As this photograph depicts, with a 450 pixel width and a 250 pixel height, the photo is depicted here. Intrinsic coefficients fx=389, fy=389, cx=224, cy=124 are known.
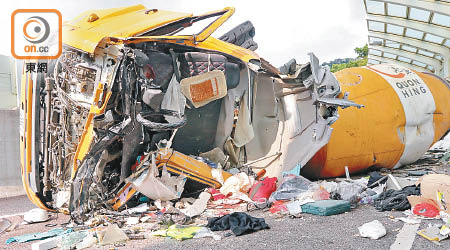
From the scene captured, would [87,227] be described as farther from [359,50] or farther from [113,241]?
[359,50]

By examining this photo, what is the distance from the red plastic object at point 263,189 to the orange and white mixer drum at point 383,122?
1114mm

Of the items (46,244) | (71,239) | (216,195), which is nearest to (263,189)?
(216,195)

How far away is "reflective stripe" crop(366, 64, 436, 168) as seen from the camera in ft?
20.6

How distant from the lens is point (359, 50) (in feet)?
87.9

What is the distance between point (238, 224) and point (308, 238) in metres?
0.63

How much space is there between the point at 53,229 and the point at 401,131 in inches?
202

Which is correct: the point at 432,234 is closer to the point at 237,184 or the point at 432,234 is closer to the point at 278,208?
the point at 278,208

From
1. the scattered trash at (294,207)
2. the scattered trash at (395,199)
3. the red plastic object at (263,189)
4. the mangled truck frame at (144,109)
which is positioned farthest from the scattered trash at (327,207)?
the mangled truck frame at (144,109)

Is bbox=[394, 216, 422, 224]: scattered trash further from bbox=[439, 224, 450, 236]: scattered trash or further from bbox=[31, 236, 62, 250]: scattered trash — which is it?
bbox=[31, 236, 62, 250]: scattered trash

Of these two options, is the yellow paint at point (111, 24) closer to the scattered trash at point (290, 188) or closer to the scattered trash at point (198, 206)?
the scattered trash at point (198, 206)

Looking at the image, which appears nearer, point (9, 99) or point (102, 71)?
point (102, 71)

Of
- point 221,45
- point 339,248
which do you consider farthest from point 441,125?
point 339,248

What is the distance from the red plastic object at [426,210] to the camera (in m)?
3.31

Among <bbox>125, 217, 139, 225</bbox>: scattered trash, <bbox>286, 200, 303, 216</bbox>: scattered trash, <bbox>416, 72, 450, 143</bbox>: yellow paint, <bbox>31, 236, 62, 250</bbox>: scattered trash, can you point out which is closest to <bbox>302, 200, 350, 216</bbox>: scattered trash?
<bbox>286, 200, 303, 216</bbox>: scattered trash
